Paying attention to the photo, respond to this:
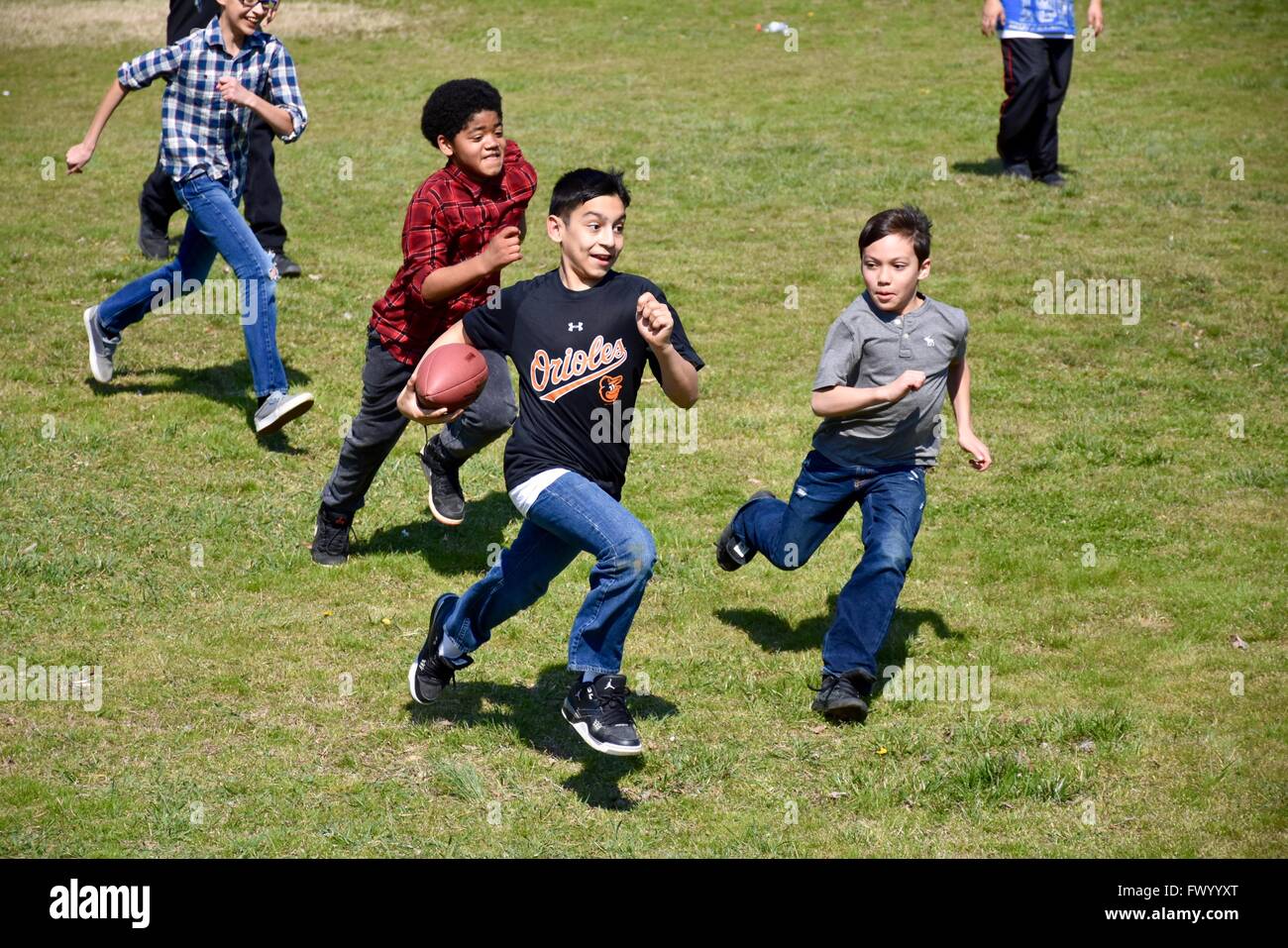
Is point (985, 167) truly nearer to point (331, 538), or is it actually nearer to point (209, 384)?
point (209, 384)

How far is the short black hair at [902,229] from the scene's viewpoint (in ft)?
19.9

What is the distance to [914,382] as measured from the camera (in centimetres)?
572

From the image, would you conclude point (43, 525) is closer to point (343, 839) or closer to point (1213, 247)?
point (343, 839)

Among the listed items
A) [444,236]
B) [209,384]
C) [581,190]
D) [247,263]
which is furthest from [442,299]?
[209,384]

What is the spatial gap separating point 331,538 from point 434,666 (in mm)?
1947

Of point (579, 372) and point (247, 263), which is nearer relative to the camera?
point (579, 372)

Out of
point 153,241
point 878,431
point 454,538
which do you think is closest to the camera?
point 878,431

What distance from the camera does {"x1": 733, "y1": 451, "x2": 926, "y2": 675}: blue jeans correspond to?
5953 mm

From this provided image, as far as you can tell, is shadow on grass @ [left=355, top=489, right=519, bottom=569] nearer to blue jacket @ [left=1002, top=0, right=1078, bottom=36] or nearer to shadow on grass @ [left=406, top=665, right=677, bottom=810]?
shadow on grass @ [left=406, top=665, right=677, bottom=810]

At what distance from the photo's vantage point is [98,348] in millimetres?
9539

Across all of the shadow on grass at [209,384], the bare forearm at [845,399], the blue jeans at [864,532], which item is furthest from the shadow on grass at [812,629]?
the shadow on grass at [209,384]

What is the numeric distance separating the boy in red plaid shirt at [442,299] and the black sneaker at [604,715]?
192 centimetres

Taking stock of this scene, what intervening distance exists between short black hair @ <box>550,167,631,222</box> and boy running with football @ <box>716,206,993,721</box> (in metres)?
1.22

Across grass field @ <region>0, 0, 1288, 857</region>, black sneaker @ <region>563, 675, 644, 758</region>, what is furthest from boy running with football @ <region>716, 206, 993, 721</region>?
black sneaker @ <region>563, 675, 644, 758</region>
